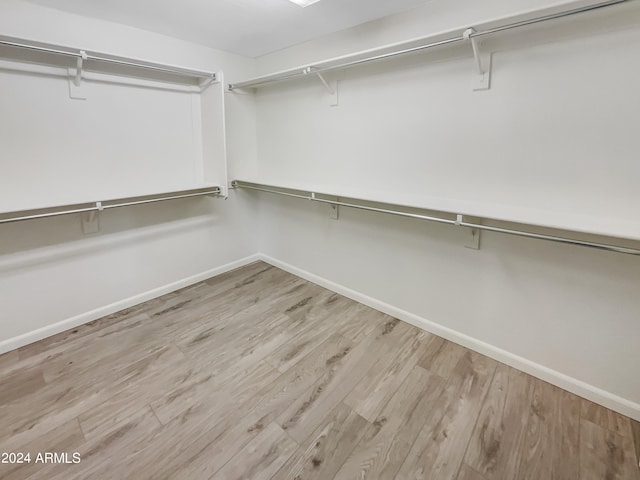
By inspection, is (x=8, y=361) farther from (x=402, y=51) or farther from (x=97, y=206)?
(x=402, y=51)

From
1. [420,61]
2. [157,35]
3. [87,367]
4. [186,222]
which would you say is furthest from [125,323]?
[420,61]

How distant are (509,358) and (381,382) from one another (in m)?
0.83

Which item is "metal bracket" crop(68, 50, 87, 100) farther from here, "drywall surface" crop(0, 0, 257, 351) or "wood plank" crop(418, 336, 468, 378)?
"wood plank" crop(418, 336, 468, 378)

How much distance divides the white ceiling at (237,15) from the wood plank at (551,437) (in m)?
2.42

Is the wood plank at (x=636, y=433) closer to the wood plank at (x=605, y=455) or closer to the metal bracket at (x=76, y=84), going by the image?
the wood plank at (x=605, y=455)

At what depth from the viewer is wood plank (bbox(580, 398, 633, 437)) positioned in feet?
5.30

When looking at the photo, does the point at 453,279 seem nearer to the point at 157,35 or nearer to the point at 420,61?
the point at 420,61

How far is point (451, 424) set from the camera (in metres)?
1.64

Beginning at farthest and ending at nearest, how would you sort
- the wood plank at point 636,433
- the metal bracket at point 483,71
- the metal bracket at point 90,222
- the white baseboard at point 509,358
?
1. the metal bracket at point 90,222
2. the metal bracket at point 483,71
3. the white baseboard at point 509,358
4. the wood plank at point 636,433

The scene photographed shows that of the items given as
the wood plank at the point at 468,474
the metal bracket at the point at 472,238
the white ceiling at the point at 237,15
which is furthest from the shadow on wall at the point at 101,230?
the wood plank at the point at 468,474

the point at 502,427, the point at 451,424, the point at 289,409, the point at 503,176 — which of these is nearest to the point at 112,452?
the point at 289,409

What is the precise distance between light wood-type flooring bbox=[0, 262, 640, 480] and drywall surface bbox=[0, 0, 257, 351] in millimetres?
260

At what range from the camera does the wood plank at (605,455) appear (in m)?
1.40

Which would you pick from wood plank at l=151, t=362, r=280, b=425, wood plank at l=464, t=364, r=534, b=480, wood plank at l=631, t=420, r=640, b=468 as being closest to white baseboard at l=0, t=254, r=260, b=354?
wood plank at l=151, t=362, r=280, b=425
